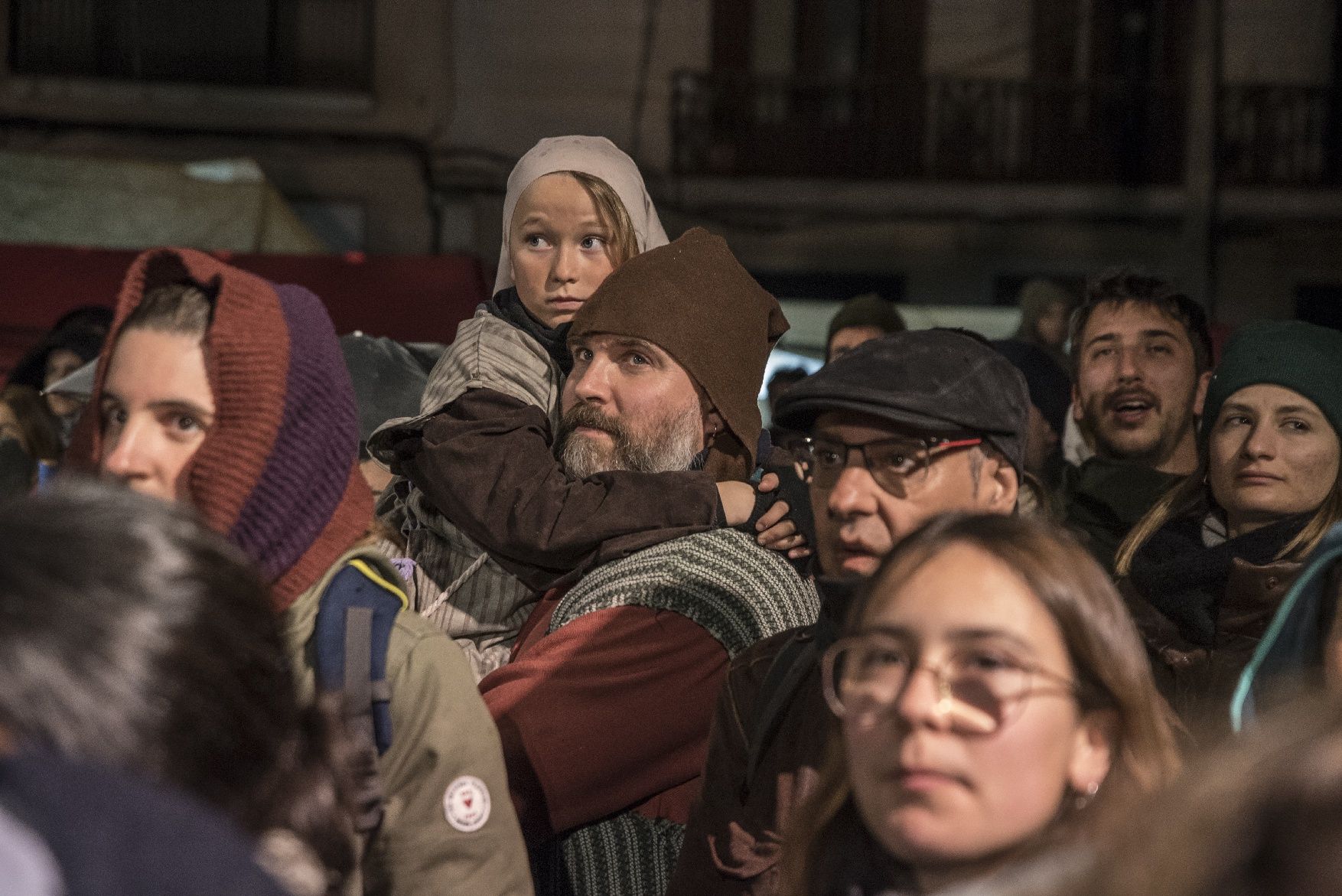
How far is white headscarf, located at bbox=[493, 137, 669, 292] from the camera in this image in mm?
3471

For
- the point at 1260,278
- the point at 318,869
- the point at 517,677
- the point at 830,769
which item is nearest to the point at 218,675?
the point at 318,869

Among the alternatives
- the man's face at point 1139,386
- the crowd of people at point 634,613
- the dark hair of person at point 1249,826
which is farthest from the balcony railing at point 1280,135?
the dark hair of person at point 1249,826

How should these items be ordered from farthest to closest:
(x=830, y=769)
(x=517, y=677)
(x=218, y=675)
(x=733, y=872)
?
1. (x=517, y=677)
2. (x=733, y=872)
3. (x=830, y=769)
4. (x=218, y=675)

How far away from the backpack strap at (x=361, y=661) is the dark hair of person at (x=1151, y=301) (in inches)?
101

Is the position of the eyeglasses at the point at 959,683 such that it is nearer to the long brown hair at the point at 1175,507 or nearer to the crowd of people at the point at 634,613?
the crowd of people at the point at 634,613

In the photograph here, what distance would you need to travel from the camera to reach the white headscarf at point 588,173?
137 inches

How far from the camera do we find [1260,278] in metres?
15.2

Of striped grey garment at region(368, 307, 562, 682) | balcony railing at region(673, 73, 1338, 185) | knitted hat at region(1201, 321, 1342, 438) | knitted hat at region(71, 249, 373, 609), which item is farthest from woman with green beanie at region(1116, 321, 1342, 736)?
balcony railing at region(673, 73, 1338, 185)

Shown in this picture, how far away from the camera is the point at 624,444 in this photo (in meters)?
3.03

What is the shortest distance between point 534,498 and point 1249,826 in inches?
76.4

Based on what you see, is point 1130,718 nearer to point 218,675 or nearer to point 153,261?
point 218,675

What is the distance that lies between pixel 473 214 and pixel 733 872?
12.8m

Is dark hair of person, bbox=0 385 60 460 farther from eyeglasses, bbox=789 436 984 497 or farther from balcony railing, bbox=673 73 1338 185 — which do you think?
balcony railing, bbox=673 73 1338 185

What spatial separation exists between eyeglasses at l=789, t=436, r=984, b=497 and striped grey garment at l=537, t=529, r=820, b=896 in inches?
14.2
